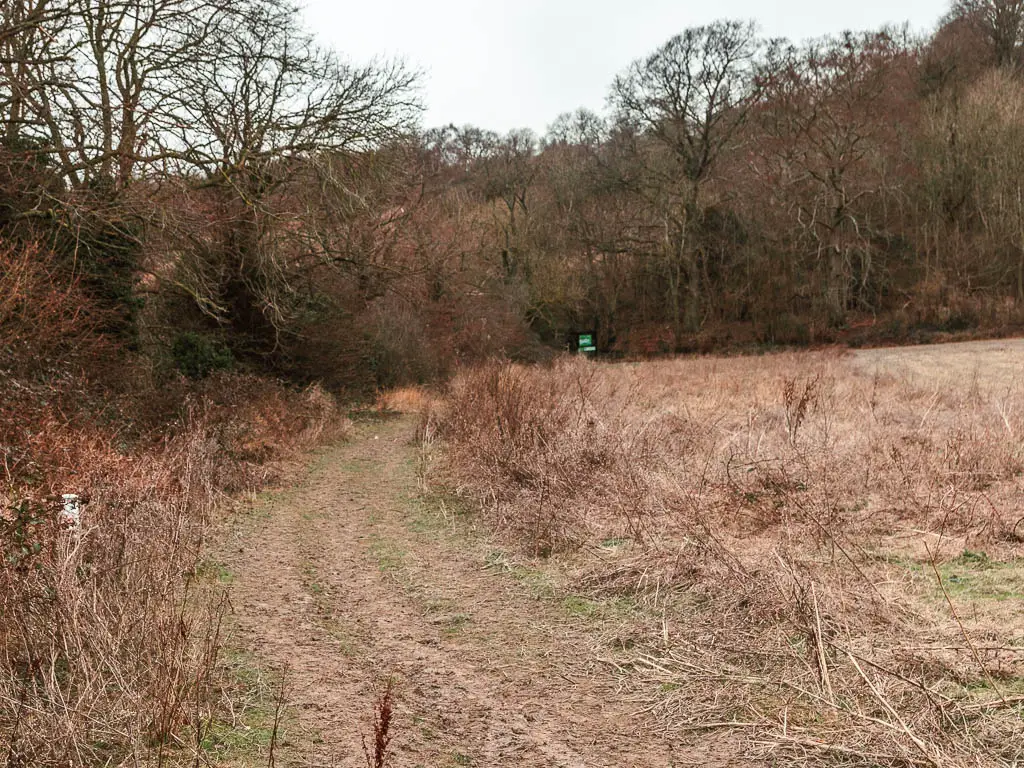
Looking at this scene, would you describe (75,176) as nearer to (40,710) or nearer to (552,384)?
(552,384)

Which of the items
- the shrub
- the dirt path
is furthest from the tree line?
the dirt path

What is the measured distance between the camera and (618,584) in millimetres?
5957

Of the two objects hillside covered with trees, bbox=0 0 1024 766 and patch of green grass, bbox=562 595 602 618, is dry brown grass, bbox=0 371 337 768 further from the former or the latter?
patch of green grass, bbox=562 595 602 618

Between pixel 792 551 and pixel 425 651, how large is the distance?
8.76 ft

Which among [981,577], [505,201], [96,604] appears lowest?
[981,577]

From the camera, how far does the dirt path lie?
394 centimetres

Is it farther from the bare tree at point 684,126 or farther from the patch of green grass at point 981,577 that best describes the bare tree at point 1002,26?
the patch of green grass at point 981,577

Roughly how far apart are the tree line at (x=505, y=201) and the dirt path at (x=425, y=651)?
5.12 m

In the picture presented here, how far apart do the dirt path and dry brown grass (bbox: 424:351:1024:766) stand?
354 mm

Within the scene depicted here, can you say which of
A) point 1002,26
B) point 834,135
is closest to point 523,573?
point 834,135

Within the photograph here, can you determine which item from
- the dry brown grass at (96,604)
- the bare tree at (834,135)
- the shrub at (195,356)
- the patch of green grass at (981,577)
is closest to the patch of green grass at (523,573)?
the dry brown grass at (96,604)

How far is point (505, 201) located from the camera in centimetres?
4206

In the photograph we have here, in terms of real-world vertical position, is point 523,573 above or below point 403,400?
below

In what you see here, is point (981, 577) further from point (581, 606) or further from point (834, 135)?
point (834, 135)
